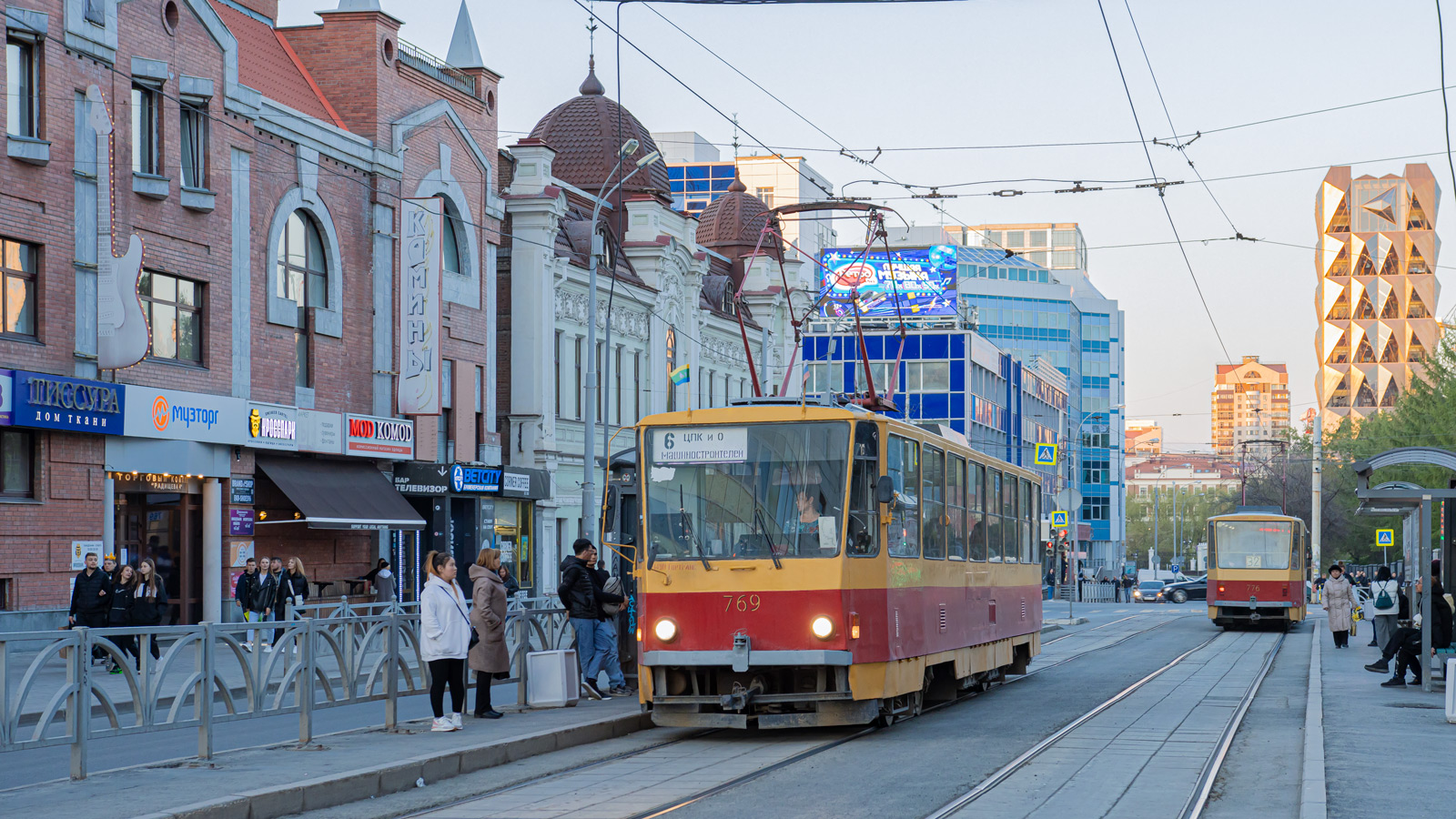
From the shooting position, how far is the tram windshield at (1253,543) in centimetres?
4006

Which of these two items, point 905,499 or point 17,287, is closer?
point 905,499

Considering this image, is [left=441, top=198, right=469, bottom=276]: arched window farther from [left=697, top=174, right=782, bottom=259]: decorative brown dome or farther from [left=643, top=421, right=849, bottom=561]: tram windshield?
[left=643, top=421, right=849, bottom=561]: tram windshield

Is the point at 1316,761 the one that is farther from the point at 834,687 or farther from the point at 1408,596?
the point at 1408,596

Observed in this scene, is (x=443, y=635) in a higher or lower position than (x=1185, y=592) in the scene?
higher

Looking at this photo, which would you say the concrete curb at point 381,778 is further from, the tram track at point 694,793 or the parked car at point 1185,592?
the parked car at point 1185,592

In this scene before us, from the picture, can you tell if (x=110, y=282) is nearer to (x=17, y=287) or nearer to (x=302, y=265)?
(x=17, y=287)

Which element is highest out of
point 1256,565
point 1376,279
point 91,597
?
point 1376,279

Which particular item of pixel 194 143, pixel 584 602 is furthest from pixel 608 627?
pixel 194 143

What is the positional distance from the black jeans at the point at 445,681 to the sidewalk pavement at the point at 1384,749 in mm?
6984

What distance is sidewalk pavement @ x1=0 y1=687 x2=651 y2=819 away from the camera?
9.82m

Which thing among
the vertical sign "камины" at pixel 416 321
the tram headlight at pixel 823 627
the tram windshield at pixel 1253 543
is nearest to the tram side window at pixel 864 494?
the tram headlight at pixel 823 627

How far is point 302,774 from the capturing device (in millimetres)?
11203

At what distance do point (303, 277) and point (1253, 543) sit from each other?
23142mm

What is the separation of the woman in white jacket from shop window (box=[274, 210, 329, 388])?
18365 millimetres
